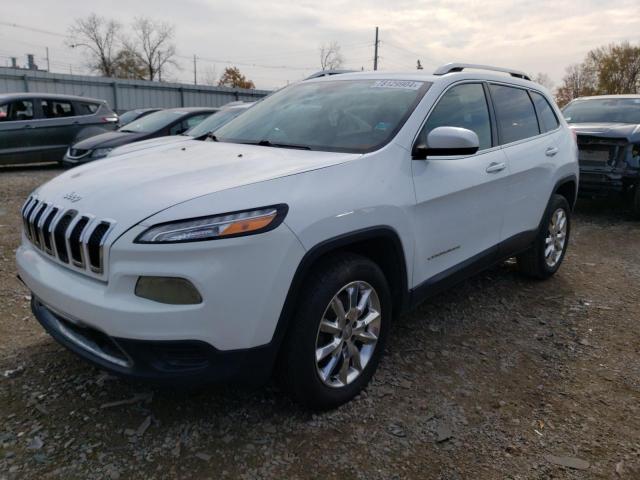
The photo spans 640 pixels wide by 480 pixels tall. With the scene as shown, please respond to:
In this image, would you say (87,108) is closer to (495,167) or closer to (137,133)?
(137,133)

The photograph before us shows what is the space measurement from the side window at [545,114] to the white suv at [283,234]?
952 mm

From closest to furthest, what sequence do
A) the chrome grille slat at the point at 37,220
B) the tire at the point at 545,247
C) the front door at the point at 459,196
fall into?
1. the chrome grille slat at the point at 37,220
2. the front door at the point at 459,196
3. the tire at the point at 545,247

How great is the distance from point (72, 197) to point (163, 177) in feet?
1.36

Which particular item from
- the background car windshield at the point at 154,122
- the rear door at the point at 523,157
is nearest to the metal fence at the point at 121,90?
the background car windshield at the point at 154,122

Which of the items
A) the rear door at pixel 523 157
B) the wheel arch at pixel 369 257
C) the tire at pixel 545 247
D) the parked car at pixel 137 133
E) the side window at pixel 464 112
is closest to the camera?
the wheel arch at pixel 369 257

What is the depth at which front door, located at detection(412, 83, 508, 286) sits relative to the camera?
2.83 meters

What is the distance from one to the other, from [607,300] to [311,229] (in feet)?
10.5

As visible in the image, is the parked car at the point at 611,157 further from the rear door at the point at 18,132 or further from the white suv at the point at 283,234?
the rear door at the point at 18,132

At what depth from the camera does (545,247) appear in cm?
441

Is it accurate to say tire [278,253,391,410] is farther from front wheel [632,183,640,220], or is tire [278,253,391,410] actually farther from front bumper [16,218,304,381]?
front wheel [632,183,640,220]

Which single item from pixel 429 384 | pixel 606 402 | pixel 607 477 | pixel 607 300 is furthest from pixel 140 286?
pixel 607 300

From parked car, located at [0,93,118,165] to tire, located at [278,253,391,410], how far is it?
9.64 m

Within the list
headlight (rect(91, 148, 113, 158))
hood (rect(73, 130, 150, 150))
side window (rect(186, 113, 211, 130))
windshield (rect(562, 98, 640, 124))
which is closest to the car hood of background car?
headlight (rect(91, 148, 113, 158))

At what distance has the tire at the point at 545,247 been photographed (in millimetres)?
4289
